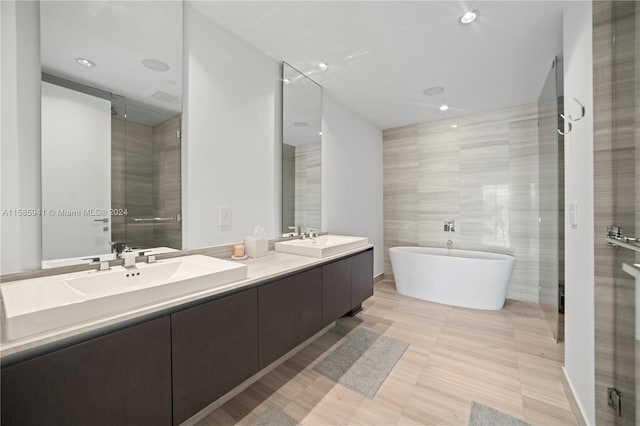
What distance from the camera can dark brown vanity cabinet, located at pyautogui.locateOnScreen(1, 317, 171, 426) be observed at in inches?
28.5

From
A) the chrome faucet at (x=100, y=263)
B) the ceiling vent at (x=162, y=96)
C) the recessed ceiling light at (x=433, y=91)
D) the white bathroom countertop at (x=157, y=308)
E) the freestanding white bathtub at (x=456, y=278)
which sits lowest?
the freestanding white bathtub at (x=456, y=278)

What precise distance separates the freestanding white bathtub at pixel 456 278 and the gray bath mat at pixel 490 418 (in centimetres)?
169

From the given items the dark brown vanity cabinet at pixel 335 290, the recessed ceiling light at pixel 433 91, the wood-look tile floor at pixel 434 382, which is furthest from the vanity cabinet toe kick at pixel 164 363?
the recessed ceiling light at pixel 433 91

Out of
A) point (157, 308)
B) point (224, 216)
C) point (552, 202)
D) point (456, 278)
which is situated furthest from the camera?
point (456, 278)

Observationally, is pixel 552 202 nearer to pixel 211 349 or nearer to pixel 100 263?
pixel 211 349

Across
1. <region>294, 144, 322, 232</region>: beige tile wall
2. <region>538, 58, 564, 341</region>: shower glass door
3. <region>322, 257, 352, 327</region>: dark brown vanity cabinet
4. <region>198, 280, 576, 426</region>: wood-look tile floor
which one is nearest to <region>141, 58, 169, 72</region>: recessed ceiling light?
<region>294, 144, 322, 232</region>: beige tile wall

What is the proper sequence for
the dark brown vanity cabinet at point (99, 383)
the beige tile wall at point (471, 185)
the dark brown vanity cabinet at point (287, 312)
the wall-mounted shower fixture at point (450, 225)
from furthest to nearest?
the wall-mounted shower fixture at point (450, 225)
the beige tile wall at point (471, 185)
the dark brown vanity cabinet at point (287, 312)
the dark brown vanity cabinet at point (99, 383)

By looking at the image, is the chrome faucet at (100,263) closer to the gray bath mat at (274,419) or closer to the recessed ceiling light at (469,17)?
the gray bath mat at (274,419)

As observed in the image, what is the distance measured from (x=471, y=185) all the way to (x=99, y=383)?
13.4 feet

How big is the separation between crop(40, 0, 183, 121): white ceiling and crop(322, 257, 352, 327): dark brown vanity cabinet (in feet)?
5.14

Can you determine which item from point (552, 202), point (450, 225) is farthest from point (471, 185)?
point (552, 202)

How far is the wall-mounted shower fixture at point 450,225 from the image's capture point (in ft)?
12.0

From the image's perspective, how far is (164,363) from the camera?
1026 millimetres

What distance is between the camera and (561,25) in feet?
5.87
